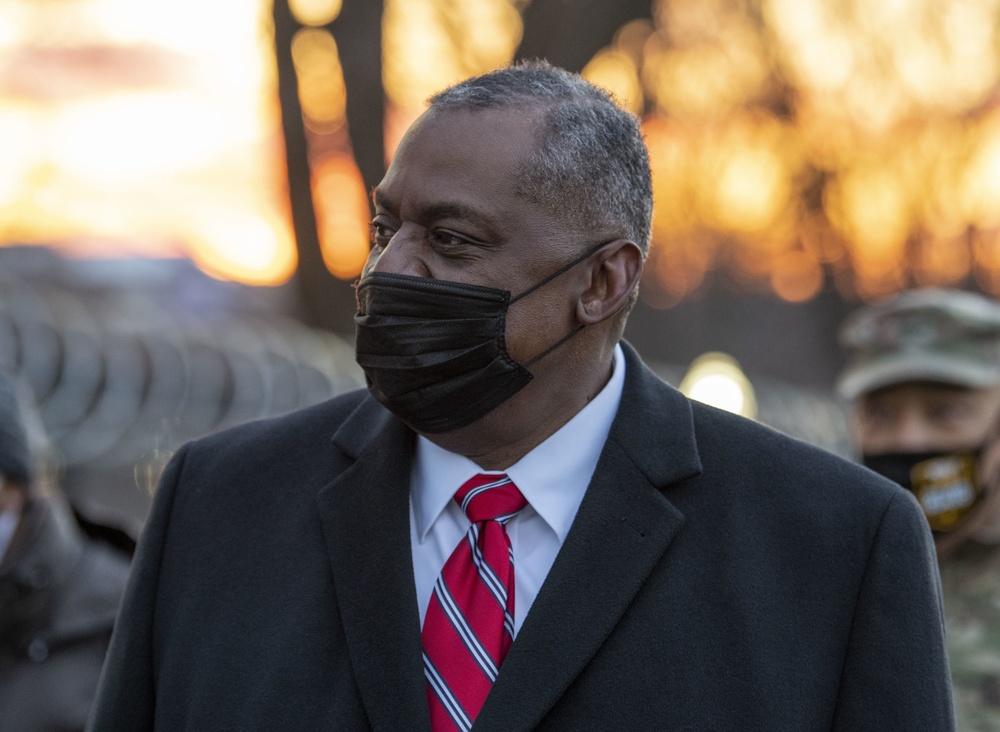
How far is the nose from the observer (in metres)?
2.35

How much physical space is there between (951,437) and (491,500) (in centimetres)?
228

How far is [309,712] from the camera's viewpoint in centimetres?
222

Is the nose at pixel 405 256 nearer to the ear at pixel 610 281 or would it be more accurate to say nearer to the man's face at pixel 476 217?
the man's face at pixel 476 217

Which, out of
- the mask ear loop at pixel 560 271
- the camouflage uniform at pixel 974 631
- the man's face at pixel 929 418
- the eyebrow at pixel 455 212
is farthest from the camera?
the man's face at pixel 929 418

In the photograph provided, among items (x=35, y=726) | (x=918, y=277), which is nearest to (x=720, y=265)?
(x=918, y=277)

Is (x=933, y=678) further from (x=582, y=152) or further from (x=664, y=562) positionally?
(x=582, y=152)

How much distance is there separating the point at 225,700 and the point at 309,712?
0.16m

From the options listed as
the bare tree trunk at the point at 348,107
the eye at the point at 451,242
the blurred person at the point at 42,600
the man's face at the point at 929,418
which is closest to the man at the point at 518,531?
the eye at the point at 451,242

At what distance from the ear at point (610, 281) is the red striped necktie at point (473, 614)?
1.26 ft

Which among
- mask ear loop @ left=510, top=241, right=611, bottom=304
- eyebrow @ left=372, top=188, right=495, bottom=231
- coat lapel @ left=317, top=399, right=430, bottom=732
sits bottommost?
coat lapel @ left=317, top=399, right=430, bottom=732

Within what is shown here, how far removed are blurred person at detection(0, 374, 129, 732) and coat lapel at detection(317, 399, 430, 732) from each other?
1645mm

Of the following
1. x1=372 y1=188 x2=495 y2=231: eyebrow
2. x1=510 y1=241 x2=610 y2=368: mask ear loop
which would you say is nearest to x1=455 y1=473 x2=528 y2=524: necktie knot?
x1=510 y1=241 x2=610 y2=368: mask ear loop

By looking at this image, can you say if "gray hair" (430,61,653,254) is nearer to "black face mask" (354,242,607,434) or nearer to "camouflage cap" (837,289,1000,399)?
"black face mask" (354,242,607,434)

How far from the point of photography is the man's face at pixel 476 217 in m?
2.31
